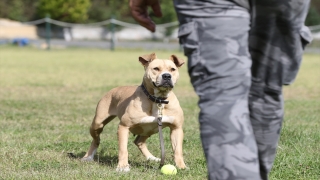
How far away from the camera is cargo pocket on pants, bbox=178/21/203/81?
211cm

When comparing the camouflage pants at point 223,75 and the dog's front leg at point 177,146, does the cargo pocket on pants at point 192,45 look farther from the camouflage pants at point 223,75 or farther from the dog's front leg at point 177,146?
the dog's front leg at point 177,146

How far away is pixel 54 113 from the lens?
8.58m

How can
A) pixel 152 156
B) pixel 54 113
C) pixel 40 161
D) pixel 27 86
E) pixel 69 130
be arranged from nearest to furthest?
pixel 40 161 < pixel 152 156 < pixel 69 130 < pixel 54 113 < pixel 27 86

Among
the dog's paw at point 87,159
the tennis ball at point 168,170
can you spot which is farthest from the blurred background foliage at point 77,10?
the tennis ball at point 168,170

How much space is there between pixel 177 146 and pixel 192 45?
286cm

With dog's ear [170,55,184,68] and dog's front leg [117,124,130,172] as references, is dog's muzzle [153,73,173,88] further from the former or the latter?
dog's front leg [117,124,130,172]

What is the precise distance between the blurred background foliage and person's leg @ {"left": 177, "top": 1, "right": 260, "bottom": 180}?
43.7 metres

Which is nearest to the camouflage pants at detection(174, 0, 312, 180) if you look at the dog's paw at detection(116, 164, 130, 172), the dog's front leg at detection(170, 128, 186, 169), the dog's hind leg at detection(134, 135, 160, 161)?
the dog's paw at detection(116, 164, 130, 172)

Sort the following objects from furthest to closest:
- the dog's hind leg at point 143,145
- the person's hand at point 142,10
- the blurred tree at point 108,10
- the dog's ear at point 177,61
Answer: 1. the blurred tree at point 108,10
2. the dog's hind leg at point 143,145
3. the dog's ear at point 177,61
4. the person's hand at point 142,10

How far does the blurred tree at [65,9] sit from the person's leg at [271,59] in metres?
46.9

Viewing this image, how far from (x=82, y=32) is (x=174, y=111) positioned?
4458cm

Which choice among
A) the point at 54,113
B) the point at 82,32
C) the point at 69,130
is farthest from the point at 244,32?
the point at 82,32

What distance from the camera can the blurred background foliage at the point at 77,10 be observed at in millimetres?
46594

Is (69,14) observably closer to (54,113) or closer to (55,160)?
(54,113)
